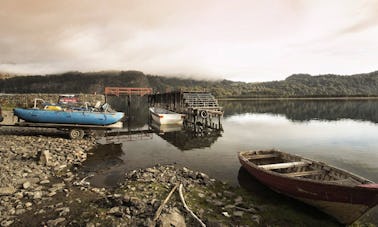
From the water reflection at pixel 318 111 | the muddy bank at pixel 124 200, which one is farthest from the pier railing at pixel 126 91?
the muddy bank at pixel 124 200

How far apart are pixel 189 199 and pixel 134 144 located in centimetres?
1505

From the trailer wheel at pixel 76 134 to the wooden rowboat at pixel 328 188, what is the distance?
1718cm

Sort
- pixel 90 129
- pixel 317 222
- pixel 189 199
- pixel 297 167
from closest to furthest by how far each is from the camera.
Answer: pixel 317 222
pixel 189 199
pixel 297 167
pixel 90 129

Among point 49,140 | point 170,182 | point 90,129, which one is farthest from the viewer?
point 90,129

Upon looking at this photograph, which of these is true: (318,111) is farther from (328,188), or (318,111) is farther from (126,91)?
(328,188)

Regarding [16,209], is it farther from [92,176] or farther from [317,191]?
[317,191]

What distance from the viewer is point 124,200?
348 inches

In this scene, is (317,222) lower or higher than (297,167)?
lower

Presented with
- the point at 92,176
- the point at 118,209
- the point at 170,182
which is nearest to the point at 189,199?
the point at 170,182

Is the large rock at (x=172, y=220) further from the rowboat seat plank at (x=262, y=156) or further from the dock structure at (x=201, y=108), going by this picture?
the dock structure at (x=201, y=108)

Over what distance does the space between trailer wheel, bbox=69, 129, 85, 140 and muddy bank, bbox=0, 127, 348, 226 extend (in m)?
7.44

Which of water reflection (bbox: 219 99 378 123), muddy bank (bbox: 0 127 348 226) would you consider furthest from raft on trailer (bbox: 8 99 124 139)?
water reflection (bbox: 219 99 378 123)

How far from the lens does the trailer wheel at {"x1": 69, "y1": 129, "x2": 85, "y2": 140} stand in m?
22.2

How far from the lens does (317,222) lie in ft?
30.1
